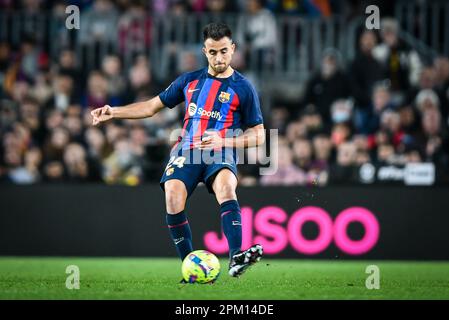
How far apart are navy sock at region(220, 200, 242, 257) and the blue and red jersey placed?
656 millimetres

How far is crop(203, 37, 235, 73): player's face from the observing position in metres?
8.65

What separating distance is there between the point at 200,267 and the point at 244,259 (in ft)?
1.45

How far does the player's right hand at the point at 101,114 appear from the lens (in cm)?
893

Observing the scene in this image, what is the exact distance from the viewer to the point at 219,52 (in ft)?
28.5

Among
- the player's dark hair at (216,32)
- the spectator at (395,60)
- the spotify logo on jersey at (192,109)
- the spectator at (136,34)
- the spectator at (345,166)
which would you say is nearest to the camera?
the player's dark hair at (216,32)

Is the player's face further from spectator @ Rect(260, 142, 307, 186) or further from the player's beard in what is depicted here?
spectator @ Rect(260, 142, 307, 186)

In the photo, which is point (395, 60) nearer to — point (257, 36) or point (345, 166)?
point (257, 36)

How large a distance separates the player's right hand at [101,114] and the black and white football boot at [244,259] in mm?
1778

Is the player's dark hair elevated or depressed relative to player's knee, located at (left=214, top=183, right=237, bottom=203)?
elevated

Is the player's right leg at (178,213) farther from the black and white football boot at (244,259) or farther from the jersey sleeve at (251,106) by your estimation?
the jersey sleeve at (251,106)

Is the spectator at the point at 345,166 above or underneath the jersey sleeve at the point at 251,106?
underneath

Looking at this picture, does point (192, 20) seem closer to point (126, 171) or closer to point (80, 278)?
point (126, 171)

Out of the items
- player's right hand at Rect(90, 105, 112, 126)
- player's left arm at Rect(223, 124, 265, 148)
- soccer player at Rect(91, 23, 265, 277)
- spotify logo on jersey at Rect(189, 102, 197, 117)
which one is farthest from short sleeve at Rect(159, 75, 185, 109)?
player's left arm at Rect(223, 124, 265, 148)

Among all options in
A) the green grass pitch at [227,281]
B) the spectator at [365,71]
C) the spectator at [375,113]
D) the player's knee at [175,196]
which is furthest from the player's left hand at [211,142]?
the spectator at [365,71]
